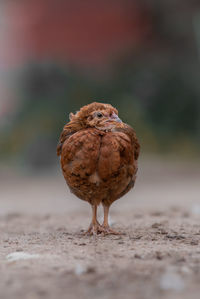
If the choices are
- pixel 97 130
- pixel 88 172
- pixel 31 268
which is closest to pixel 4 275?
pixel 31 268

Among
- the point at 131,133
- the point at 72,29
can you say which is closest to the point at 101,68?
the point at 72,29

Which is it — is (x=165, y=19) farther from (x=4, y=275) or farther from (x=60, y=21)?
(x=4, y=275)

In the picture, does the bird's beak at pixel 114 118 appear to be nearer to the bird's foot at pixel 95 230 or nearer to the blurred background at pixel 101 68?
the bird's foot at pixel 95 230

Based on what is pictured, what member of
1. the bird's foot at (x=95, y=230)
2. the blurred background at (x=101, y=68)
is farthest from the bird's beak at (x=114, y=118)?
the blurred background at (x=101, y=68)

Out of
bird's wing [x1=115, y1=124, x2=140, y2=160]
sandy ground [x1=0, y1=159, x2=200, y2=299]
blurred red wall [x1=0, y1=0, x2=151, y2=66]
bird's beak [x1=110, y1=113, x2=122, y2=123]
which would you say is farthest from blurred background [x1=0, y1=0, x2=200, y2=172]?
bird's beak [x1=110, y1=113, x2=122, y2=123]

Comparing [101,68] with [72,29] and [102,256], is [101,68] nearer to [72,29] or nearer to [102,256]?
[72,29]

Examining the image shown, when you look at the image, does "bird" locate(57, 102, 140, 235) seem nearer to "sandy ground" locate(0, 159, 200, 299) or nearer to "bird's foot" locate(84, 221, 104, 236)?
"bird's foot" locate(84, 221, 104, 236)
